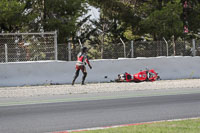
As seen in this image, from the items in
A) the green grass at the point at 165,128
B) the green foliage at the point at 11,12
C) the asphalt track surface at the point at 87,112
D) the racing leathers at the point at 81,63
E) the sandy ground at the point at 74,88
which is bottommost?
the asphalt track surface at the point at 87,112

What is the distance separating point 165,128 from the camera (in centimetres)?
705

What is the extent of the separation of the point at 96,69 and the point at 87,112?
8.71 meters

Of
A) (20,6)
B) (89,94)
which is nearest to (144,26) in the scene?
(20,6)

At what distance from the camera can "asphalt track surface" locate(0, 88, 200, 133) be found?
27.0ft

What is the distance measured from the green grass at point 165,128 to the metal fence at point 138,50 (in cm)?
1099

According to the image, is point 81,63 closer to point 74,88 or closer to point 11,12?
point 74,88

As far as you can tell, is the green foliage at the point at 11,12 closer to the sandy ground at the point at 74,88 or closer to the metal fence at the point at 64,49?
the metal fence at the point at 64,49

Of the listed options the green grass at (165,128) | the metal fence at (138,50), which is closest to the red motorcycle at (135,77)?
the metal fence at (138,50)

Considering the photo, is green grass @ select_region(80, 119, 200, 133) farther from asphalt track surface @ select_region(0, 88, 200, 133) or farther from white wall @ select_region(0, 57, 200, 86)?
white wall @ select_region(0, 57, 200, 86)

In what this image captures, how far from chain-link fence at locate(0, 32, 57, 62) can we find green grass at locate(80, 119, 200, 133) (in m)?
10.4

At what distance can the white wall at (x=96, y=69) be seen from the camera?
17578mm

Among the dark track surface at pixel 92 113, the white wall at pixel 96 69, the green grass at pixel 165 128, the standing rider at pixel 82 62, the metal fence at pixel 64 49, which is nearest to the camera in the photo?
the green grass at pixel 165 128

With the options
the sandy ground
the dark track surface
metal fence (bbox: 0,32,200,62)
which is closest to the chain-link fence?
metal fence (bbox: 0,32,200,62)

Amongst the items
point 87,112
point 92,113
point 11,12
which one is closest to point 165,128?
point 92,113
